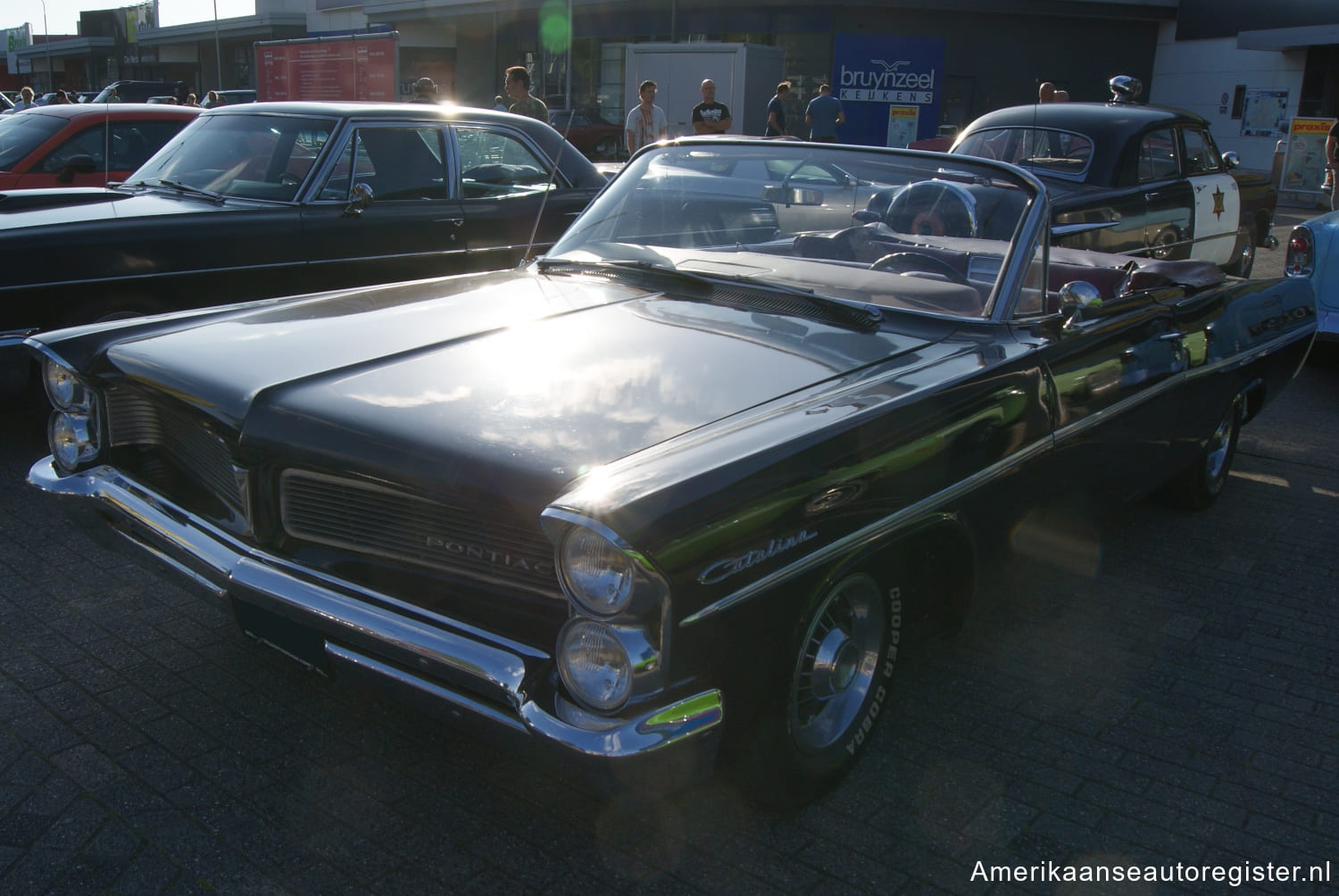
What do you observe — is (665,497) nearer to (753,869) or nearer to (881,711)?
(753,869)

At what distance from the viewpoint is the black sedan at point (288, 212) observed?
201 inches

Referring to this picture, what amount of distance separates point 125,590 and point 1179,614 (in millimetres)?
3621

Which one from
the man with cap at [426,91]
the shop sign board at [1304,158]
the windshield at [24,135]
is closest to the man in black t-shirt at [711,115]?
the man with cap at [426,91]

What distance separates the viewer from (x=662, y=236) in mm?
3861

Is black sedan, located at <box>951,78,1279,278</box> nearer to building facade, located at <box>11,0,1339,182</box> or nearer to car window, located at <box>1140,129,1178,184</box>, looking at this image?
car window, located at <box>1140,129,1178,184</box>

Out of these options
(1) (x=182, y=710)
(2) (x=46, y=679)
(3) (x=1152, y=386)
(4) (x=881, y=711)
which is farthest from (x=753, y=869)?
(3) (x=1152, y=386)

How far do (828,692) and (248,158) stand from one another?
4.80 meters

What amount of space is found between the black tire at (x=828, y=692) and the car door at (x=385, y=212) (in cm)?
406

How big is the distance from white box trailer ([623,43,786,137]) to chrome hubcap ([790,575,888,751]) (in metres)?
18.3

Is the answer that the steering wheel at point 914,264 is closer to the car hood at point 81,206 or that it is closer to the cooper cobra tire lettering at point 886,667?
the cooper cobra tire lettering at point 886,667

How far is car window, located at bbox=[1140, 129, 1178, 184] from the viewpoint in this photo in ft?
26.1

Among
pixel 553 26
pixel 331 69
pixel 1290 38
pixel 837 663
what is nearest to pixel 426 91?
pixel 837 663

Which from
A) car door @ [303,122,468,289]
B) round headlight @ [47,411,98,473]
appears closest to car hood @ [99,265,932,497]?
round headlight @ [47,411,98,473]

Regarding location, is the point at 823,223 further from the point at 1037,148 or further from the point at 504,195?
the point at 1037,148
